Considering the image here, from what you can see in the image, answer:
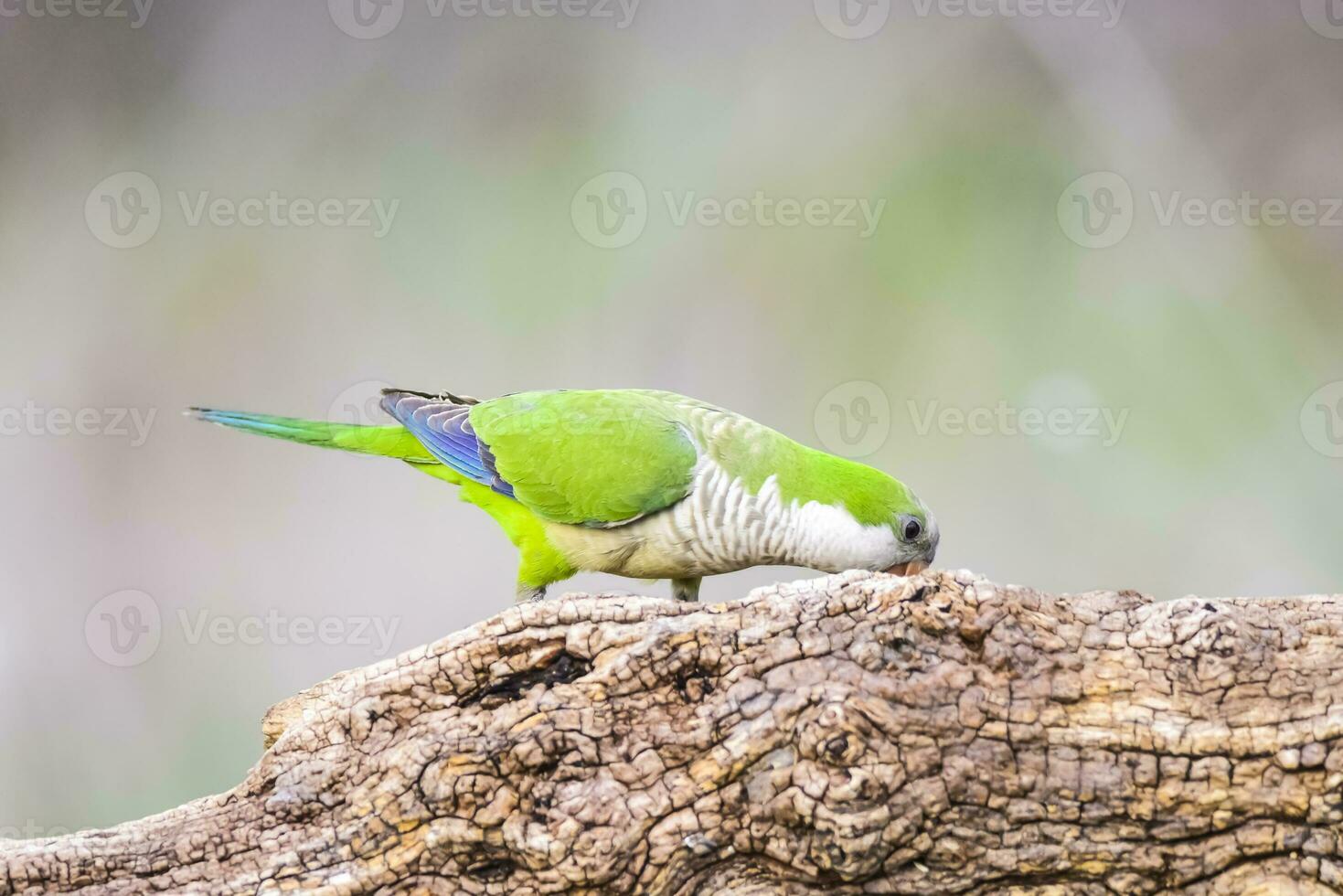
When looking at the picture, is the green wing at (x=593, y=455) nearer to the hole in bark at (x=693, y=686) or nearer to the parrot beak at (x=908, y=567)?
the parrot beak at (x=908, y=567)

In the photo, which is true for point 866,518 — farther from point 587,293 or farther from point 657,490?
point 587,293

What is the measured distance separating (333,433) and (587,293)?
1.37 metres

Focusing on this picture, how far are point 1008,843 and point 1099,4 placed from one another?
11.5 ft

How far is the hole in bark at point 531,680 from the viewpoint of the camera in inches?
75.0

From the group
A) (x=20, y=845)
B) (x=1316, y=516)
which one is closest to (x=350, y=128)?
(x=20, y=845)

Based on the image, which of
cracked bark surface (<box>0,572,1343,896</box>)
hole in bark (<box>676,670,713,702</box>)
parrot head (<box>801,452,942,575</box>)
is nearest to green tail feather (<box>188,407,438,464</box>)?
parrot head (<box>801,452,942,575</box>)

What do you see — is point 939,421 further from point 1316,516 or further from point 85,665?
point 85,665

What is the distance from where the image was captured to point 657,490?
288 cm

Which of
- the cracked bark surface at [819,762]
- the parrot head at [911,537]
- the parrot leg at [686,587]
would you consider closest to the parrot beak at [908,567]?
the parrot head at [911,537]

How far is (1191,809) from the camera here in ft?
5.54

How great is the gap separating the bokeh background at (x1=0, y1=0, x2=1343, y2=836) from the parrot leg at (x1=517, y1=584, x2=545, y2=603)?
110 centimetres

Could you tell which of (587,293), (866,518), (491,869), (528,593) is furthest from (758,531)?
(587,293)

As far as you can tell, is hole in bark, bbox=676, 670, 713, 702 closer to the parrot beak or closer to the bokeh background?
the parrot beak

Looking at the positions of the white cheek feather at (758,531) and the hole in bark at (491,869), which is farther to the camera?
the white cheek feather at (758,531)
